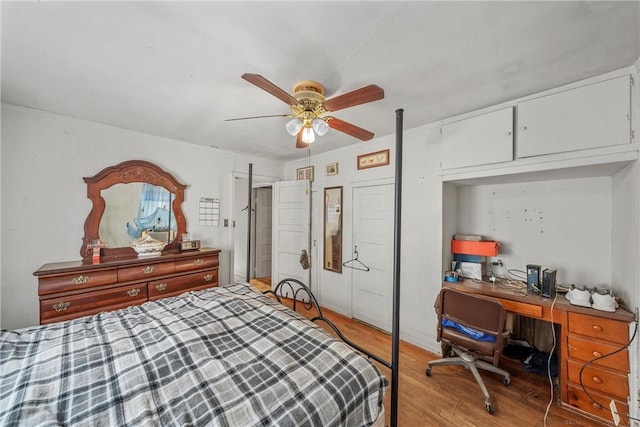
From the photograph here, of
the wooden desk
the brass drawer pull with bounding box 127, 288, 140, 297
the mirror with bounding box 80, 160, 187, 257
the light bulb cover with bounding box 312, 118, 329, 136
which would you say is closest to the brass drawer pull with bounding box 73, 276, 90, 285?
the brass drawer pull with bounding box 127, 288, 140, 297

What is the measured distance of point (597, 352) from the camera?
5.62 feet

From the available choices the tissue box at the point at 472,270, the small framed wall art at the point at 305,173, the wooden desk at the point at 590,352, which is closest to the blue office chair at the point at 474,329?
the wooden desk at the point at 590,352

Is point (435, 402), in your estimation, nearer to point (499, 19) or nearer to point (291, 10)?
point (499, 19)

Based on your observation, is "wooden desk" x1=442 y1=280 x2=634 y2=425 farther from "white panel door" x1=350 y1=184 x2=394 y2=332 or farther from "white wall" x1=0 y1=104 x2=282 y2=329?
"white wall" x1=0 y1=104 x2=282 y2=329

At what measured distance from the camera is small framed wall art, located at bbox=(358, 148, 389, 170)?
302 centimetres

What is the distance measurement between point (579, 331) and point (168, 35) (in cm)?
345

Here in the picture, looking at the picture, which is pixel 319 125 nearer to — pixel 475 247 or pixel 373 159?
pixel 373 159

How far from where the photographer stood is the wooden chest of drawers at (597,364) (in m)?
1.63

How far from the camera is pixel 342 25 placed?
49.5 inches

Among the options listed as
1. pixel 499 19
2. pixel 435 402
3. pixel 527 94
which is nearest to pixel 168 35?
pixel 499 19

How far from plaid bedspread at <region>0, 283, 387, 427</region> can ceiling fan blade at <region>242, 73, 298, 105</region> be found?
1.48m

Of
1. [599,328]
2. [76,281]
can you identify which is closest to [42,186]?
[76,281]

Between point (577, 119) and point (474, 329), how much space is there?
5.90 ft

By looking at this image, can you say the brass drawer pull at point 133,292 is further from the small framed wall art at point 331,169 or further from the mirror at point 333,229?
the small framed wall art at point 331,169
